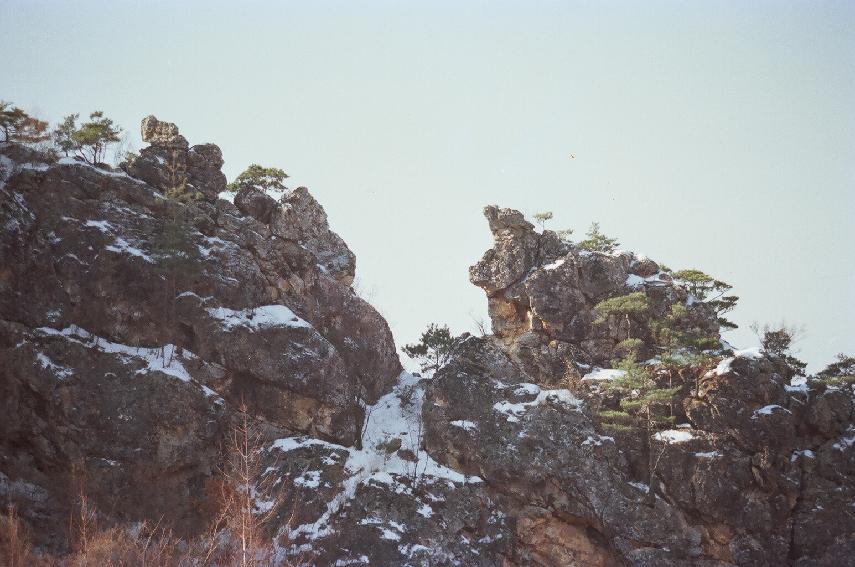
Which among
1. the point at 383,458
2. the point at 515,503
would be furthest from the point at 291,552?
the point at 515,503

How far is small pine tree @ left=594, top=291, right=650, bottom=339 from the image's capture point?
33.9 m

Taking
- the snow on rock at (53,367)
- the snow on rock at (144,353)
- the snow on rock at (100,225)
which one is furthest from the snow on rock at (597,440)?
the snow on rock at (100,225)

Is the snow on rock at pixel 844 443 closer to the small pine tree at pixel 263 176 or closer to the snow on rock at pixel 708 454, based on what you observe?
the snow on rock at pixel 708 454

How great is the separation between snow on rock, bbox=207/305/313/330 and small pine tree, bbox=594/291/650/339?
655 inches

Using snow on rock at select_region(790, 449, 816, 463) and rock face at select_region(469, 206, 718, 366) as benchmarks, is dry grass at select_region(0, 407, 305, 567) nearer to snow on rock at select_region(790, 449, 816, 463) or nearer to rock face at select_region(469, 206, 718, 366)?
rock face at select_region(469, 206, 718, 366)

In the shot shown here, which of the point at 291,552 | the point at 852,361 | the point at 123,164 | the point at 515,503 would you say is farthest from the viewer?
the point at 123,164

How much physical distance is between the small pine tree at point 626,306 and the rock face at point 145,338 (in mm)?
14374

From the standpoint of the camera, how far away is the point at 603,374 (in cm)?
3338

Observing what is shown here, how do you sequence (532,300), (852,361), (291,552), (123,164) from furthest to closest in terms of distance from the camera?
1. (532,300)
2. (123,164)
3. (852,361)
4. (291,552)

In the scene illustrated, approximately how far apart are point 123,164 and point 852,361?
133 feet

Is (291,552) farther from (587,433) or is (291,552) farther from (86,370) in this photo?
(587,433)

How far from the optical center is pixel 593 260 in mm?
37688

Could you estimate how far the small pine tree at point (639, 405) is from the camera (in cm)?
2950

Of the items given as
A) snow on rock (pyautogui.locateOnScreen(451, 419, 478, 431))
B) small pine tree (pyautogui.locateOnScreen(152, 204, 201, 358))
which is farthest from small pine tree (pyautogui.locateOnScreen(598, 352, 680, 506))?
Result: small pine tree (pyautogui.locateOnScreen(152, 204, 201, 358))
